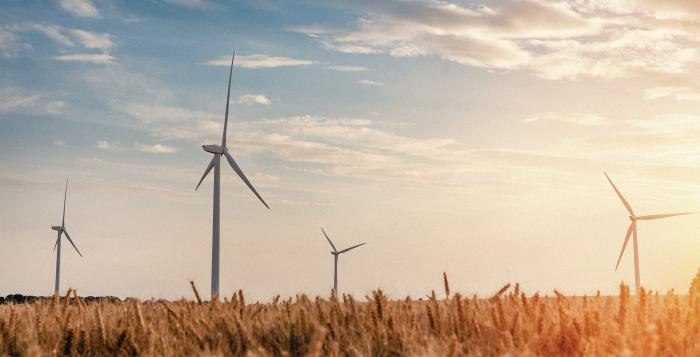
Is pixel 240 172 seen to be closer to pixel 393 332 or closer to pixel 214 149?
pixel 214 149

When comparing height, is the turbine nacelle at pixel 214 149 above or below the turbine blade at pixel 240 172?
above

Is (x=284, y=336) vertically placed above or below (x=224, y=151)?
below

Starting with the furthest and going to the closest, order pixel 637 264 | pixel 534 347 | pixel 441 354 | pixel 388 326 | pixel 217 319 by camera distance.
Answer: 1. pixel 637 264
2. pixel 217 319
3. pixel 388 326
4. pixel 534 347
5. pixel 441 354

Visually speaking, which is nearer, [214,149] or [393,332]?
[393,332]

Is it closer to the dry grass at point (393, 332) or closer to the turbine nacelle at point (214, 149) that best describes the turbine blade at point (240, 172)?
the turbine nacelle at point (214, 149)

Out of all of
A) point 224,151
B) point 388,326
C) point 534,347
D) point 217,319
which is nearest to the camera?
point 534,347

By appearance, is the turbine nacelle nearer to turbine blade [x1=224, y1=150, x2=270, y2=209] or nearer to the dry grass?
turbine blade [x1=224, y1=150, x2=270, y2=209]

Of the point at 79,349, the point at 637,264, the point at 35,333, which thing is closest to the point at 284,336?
the point at 79,349

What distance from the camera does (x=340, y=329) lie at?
31.0ft

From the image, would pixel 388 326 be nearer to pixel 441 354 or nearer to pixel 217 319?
pixel 441 354

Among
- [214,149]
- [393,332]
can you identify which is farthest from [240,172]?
[393,332]

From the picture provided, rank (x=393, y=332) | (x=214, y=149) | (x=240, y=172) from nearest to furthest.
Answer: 1. (x=393, y=332)
2. (x=240, y=172)
3. (x=214, y=149)

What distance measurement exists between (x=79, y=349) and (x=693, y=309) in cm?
849

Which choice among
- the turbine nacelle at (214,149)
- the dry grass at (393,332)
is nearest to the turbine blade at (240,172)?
the turbine nacelle at (214,149)
